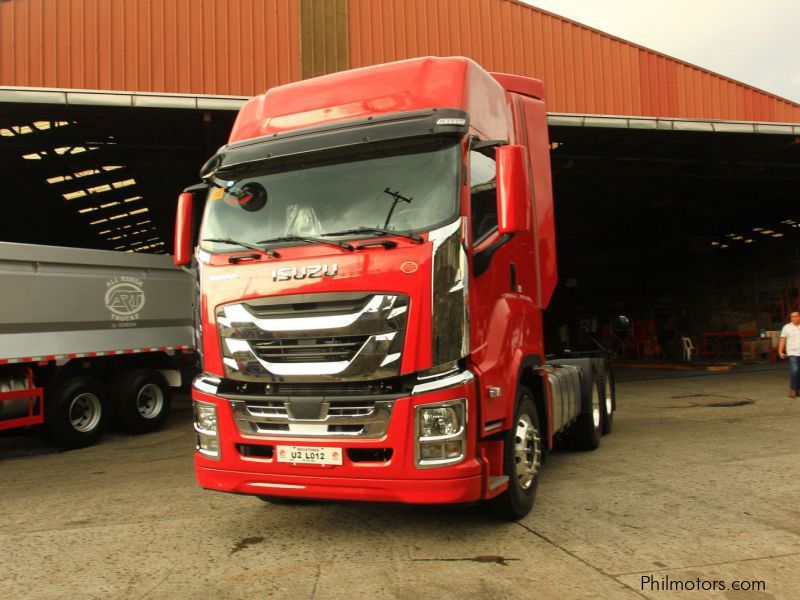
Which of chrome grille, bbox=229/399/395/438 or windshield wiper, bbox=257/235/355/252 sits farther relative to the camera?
windshield wiper, bbox=257/235/355/252

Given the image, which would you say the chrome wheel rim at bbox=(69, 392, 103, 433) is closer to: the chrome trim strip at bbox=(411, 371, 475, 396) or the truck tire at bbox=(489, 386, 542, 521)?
the truck tire at bbox=(489, 386, 542, 521)

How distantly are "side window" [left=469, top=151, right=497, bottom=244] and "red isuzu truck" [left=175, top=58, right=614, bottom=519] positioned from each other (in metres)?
0.02

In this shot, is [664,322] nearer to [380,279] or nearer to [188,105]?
[188,105]

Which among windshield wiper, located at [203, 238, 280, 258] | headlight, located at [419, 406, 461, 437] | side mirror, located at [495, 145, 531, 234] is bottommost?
headlight, located at [419, 406, 461, 437]

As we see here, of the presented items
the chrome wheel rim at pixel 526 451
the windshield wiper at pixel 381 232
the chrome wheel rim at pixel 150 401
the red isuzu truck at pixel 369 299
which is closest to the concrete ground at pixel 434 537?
the chrome wheel rim at pixel 526 451

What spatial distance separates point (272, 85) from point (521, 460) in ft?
29.7

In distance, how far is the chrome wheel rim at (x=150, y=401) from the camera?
1096 cm

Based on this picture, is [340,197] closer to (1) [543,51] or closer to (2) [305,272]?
(2) [305,272]

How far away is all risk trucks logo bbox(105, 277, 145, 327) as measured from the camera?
10526mm

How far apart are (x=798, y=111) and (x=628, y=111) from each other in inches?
236

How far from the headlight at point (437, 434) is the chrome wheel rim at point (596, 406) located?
4.24m

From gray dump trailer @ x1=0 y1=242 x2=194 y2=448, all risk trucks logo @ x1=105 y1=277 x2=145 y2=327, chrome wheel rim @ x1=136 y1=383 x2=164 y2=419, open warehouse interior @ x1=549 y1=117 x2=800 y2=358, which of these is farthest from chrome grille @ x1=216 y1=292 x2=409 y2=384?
open warehouse interior @ x1=549 y1=117 x2=800 y2=358

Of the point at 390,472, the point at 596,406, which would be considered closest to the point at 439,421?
the point at 390,472

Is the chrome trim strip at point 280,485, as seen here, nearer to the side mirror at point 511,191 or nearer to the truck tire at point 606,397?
the side mirror at point 511,191
